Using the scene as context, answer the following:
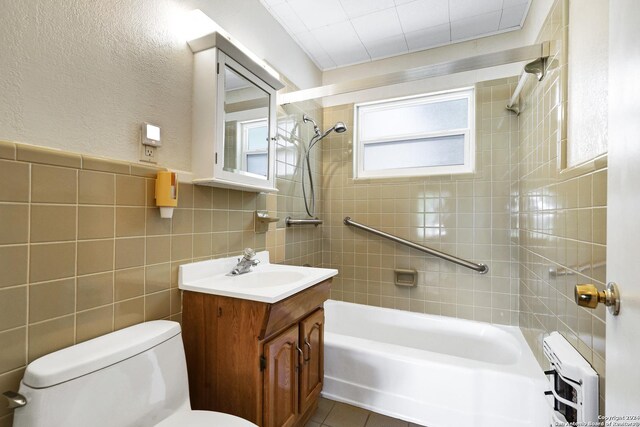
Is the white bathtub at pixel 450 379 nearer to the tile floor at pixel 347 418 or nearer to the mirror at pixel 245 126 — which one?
the tile floor at pixel 347 418

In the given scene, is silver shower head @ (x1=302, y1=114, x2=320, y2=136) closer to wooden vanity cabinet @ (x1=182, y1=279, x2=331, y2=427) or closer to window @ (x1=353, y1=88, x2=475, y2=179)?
window @ (x1=353, y1=88, x2=475, y2=179)

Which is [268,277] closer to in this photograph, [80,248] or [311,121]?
[80,248]

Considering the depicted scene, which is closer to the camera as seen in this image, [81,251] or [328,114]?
[81,251]

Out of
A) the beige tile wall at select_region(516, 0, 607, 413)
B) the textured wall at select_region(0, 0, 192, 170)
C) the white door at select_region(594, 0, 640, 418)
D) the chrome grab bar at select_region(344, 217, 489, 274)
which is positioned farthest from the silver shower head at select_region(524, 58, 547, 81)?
the textured wall at select_region(0, 0, 192, 170)

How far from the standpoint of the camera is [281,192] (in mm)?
2129

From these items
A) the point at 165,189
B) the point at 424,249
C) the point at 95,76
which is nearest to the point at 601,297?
the point at 165,189

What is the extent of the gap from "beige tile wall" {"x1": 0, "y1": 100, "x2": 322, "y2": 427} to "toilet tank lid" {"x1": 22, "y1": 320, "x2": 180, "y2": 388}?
7 centimetres

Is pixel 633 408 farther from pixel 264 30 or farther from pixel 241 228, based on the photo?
pixel 264 30

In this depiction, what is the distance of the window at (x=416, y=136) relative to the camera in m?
2.29

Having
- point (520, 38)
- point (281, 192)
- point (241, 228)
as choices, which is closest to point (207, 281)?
point (241, 228)

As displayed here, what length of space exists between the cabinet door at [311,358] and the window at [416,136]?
1498 millimetres

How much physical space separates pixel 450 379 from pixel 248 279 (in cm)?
121

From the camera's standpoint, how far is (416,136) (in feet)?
7.98

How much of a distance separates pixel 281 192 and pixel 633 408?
1.92m
